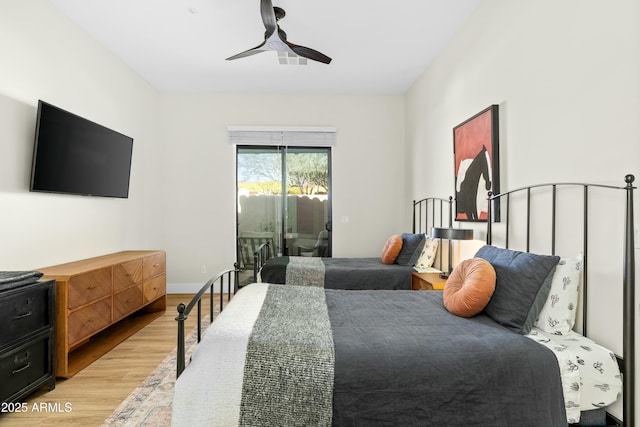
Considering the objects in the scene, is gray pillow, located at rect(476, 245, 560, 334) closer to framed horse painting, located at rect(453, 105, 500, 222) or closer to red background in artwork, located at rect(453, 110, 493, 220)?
framed horse painting, located at rect(453, 105, 500, 222)

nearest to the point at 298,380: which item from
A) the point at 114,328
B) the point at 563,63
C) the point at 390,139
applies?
the point at 563,63

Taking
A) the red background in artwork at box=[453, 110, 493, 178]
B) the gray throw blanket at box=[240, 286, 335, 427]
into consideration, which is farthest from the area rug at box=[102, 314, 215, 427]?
the red background in artwork at box=[453, 110, 493, 178]

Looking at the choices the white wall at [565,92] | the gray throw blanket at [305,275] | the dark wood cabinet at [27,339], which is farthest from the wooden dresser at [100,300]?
the white wall at [565,92]

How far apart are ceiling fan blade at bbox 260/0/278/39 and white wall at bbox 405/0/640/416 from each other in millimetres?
1684

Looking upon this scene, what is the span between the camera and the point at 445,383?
4.62ft

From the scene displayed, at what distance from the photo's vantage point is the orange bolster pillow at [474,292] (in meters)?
1.90

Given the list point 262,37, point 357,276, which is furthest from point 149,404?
point 262,37

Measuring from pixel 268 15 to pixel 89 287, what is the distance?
8.08 ft

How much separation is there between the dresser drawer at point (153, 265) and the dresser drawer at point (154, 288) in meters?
0.07

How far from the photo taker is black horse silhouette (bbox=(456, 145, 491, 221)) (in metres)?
2.82

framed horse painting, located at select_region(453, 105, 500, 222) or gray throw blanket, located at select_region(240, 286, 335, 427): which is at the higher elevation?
framed horse painting, located at select_region(453, 105, 500, 222)

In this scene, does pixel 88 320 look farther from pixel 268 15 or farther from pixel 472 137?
pixel 472 137

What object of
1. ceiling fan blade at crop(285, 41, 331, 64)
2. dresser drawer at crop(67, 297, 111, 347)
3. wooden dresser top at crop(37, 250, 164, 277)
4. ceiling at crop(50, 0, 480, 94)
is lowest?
dresser drawer at crop(67, 297, 111, 347)

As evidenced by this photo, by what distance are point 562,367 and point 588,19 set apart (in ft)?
5.56
